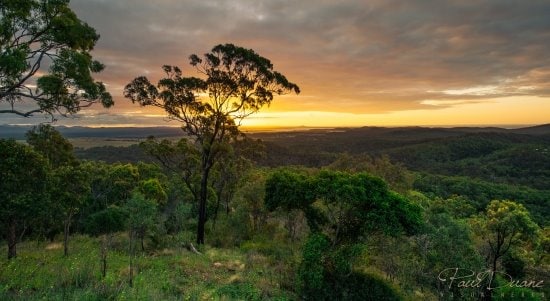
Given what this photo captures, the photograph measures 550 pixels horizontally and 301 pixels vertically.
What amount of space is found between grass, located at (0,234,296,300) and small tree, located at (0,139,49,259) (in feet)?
6.74

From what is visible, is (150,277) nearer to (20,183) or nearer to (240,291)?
(240,291)

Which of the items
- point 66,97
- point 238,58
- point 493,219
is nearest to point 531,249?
point 493,219

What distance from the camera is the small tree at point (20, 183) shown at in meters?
14.5

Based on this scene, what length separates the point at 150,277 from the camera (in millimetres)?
14180

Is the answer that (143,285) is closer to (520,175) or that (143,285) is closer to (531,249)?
(531,249)

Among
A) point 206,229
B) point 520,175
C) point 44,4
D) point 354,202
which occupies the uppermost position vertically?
point 44,4

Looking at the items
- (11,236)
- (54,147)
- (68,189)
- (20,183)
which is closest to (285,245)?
(68,189)

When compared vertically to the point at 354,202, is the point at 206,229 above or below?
below

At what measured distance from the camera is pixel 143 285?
12547 millimetres

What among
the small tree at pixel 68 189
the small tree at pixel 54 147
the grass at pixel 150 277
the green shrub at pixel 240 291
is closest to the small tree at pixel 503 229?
the grass at pixel 150 277

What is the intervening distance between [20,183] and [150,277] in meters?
7.18

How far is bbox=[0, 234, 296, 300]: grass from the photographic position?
975 cm

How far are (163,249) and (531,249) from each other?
47.6 metres

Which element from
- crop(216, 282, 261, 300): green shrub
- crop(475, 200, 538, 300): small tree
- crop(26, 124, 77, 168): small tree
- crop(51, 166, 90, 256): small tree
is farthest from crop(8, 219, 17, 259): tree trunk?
crop(475, 200, 538, 300): small tree
